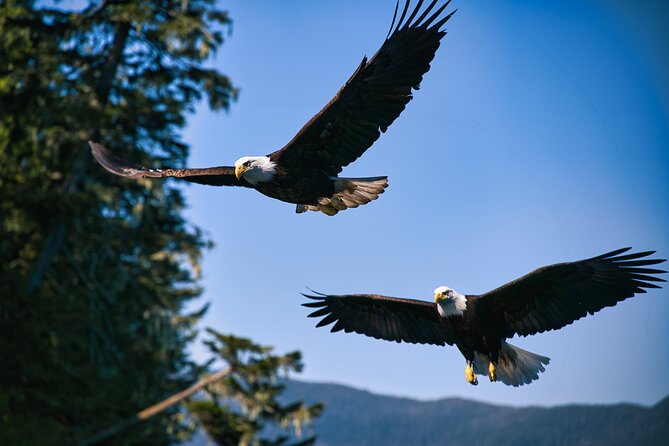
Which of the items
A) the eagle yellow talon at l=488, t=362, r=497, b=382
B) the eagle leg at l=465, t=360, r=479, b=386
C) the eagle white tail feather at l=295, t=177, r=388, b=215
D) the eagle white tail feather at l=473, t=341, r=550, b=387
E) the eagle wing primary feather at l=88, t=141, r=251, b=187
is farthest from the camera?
the eagle wing primary feather at l=88, t=141, r=251, b=187

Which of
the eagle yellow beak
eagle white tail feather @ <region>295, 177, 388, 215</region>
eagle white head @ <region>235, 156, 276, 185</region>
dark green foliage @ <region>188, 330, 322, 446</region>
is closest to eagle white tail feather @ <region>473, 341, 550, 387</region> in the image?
eagle white tail feather @ <region>295, 177, 388, 215</region>

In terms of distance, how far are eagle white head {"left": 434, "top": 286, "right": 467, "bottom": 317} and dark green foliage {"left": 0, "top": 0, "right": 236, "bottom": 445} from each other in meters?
10.7

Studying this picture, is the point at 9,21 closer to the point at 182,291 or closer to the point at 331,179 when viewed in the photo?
the point at 182,291

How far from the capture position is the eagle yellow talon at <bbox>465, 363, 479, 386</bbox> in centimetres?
705

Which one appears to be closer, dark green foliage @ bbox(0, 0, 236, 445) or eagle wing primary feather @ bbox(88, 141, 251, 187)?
eagle wing primary feather @ bbox(88, 141, 251, 187)

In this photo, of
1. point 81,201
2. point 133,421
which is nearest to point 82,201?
point 81,201

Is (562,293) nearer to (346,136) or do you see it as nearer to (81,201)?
(346,136)

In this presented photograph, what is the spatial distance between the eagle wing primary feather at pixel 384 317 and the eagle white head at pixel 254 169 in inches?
54.9

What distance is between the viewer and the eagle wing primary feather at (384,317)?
315 inches

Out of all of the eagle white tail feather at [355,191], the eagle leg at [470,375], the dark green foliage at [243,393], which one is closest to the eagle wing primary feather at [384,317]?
the eagle leg at [470,375]

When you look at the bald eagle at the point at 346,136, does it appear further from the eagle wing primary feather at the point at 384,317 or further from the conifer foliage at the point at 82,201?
the conifer foliage at the point at 82,201

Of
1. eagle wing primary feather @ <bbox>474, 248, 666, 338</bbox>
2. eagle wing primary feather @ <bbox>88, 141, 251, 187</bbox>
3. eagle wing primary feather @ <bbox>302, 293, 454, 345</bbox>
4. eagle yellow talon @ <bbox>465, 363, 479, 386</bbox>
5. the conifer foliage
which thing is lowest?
eagle yellow talon @ <bbox>465, 363, 479, 386</bbox>

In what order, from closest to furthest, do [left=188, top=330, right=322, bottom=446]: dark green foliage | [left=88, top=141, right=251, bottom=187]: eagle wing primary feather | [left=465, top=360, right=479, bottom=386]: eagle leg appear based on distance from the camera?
[left=465, top=360, right=479, bottom=386]: eagle leg
[left=88, top=141, right=251, bottom=187]: eagle wing primary feather
[left=188, top=330, right=322, bottom=446]: dark green foliage

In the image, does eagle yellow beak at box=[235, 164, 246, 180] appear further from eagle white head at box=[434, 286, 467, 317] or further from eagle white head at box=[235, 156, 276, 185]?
eagle white head at box=[434, 286, 467, 317]
